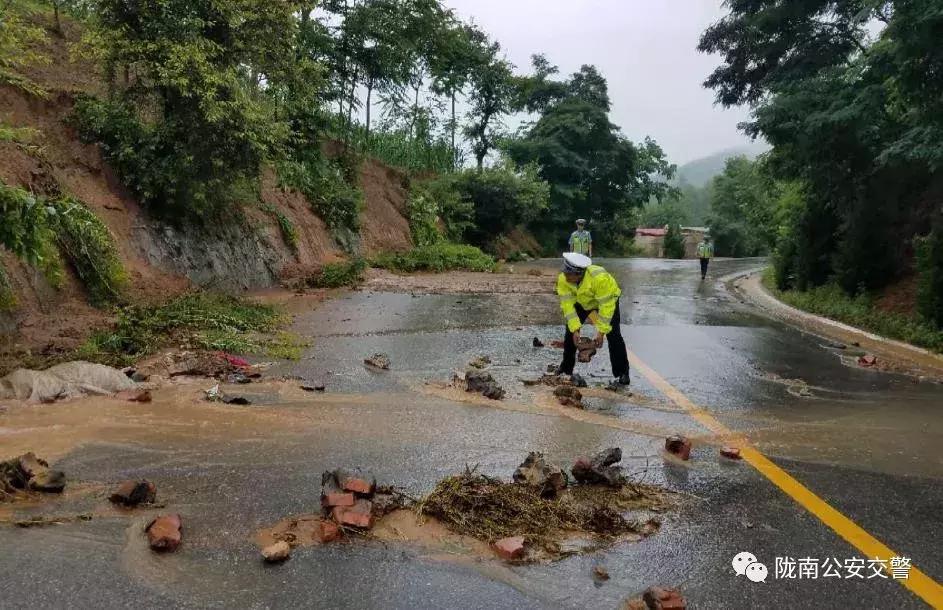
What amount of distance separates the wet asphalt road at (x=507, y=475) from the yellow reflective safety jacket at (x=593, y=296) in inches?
30.0

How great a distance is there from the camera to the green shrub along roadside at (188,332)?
7.71 meters

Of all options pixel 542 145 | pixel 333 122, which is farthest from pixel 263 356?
pixel 542 145

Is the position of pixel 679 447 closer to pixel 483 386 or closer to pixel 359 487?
pixel 483 386

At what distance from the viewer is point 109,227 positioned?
39.3ft

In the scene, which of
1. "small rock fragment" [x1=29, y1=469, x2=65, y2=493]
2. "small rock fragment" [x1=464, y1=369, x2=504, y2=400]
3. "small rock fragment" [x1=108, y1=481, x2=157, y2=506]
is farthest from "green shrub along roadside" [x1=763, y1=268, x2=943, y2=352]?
"small rock fragment" [x1=29, y1=469, x2=65, y2=493]

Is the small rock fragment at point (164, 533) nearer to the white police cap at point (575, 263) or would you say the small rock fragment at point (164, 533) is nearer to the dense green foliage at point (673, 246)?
the white police cap at point (575, 263)

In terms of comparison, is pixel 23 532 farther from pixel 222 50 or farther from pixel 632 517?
pixel 222 50

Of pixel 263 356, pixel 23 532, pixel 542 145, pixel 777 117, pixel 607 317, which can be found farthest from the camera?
pixel 542 145

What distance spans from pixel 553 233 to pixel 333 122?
23886 millimetres

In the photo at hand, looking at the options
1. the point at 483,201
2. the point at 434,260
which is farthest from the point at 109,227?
the point at 483,201

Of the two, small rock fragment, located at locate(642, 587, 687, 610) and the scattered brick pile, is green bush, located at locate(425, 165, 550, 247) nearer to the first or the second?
the scattered brick pile

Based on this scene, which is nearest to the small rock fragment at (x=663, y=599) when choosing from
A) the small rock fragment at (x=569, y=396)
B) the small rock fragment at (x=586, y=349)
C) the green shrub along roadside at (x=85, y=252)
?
the small rock fragment at (x=569, y=396)

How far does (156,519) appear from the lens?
343 cm

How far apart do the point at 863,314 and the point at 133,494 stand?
523 inches
